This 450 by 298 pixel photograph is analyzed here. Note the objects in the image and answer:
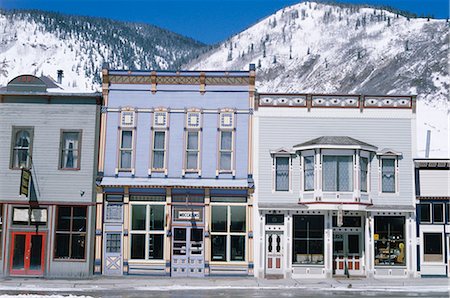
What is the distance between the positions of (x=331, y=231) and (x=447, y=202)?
5.63 meters

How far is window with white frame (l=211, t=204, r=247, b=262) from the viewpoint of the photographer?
30.1 m

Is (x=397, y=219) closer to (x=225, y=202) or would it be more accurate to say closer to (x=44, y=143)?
(x=225, y=202)

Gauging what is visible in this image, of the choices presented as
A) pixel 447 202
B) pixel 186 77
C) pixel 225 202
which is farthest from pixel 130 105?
pixel 447 202

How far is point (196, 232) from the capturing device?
98.9 ft

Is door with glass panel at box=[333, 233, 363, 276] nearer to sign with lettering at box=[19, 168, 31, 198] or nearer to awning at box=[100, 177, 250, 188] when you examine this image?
awning at box=[100, 177, 250, 188]

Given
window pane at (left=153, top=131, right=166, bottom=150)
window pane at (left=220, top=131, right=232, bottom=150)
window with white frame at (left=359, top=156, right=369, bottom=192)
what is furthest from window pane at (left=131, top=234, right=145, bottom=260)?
window with white frame at (left=359, top=156, right=369, bottom=192)

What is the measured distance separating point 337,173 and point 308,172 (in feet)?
4.40

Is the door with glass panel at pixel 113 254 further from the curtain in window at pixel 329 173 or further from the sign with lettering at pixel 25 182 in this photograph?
the curtain in window at pixel 329 173

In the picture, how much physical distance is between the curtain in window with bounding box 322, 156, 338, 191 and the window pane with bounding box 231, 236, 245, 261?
4.52m

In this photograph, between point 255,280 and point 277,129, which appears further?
point 277,129

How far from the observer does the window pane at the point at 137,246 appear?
30062 millimetres

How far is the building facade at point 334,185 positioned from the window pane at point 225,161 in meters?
1.30

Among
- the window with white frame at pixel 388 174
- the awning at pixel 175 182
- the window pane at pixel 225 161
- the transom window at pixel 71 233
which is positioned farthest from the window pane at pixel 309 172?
the transom window at pixel 71 233

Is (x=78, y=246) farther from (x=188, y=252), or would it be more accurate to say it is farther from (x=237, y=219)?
(x=237, y=219)
